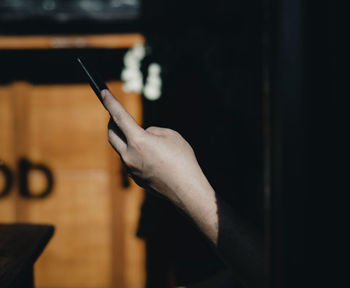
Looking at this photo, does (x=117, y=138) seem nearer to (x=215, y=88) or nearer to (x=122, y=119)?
(x=122, y=119)

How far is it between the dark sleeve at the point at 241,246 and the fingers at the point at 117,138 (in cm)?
34

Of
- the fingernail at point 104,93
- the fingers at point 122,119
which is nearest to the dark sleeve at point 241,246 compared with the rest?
the fingers at point 122,119

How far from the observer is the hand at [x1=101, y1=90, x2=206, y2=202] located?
96 cm

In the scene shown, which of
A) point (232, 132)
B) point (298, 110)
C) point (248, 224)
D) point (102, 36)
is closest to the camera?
point (298, 110)

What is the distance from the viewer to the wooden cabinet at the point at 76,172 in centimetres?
365

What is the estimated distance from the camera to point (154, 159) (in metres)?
0.97

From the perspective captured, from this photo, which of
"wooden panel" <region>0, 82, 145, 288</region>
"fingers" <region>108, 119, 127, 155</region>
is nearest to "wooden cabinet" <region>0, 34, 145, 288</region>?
"wooden panel" <region>0, 82, 145, 288</region>

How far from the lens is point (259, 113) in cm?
328

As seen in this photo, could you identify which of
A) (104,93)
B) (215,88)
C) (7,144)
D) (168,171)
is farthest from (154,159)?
(7,144)

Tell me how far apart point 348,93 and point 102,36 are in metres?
2.89

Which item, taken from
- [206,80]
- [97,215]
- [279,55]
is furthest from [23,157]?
[279,55]

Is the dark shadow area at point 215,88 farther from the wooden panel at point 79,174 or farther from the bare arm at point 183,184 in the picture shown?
the bare arm at point 183,184

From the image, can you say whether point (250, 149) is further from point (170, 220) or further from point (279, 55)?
point (279, 55)

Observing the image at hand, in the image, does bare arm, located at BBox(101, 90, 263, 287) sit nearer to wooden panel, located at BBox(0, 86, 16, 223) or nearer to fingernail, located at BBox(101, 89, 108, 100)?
fingernail, located at BBox(101, 89, 108, 100)
